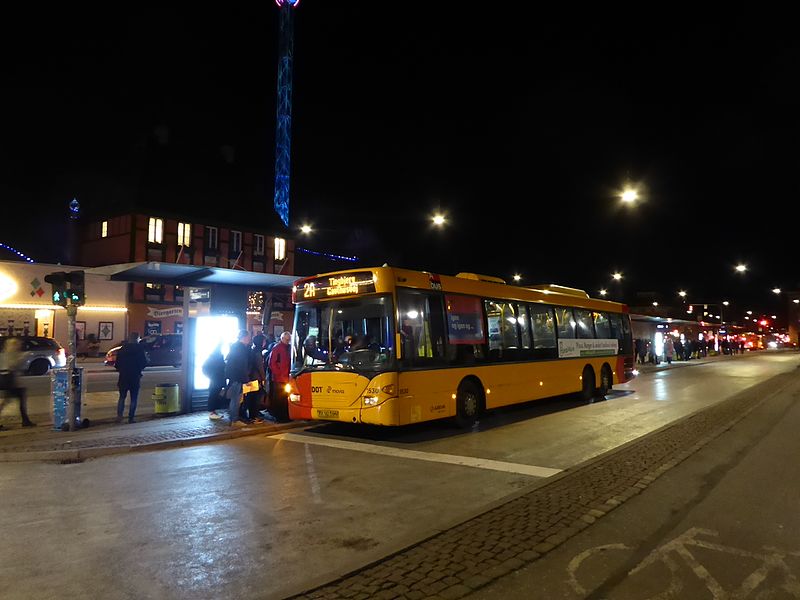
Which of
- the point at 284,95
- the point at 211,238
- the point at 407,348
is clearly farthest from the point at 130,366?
the point at 284,95

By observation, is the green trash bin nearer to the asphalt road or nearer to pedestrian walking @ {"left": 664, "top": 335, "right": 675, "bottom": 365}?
the asphalt road

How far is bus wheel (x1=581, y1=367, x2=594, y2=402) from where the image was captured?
50.5 ft

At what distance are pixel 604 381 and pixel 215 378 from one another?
37.2ft

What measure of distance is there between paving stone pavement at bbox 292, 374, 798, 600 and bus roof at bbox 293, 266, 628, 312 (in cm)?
428

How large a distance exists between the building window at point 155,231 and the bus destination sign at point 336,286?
28598 mm

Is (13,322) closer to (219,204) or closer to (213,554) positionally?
(219,204)

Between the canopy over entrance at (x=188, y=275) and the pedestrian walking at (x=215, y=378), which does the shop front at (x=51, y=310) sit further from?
Result: the pedestrian walking at (x=215, y=378)

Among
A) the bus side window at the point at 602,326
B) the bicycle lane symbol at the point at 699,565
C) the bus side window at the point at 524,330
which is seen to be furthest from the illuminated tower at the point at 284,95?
the bicycle lane symbol at the point at 699,565

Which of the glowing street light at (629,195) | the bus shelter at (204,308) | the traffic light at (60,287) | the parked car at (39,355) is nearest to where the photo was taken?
the traffic light at (60,287)

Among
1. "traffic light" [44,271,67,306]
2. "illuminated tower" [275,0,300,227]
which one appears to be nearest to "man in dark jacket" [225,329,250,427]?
"traffic light" [44,271,67,306]

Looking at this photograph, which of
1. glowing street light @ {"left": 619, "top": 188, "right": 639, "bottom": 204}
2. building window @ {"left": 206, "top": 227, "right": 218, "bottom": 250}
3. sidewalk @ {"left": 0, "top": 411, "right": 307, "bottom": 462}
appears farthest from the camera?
building window @ {"left": 206, "top": 227, "right": 218, "bottom": 250}

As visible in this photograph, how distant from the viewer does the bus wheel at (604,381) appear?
16291mm

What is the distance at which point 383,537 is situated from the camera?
499 centimetres

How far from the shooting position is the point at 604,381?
16453 mm
